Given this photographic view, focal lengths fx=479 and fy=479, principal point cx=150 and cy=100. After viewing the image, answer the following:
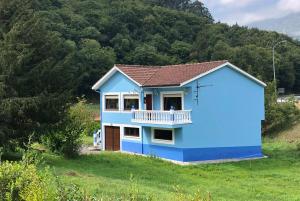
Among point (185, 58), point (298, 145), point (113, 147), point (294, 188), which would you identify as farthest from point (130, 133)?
point (185, 58)

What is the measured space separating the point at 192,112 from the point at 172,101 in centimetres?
206

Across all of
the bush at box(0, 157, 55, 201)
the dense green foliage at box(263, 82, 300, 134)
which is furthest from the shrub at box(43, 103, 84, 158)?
the dense green foliage at box(263, 82, 300, 134)

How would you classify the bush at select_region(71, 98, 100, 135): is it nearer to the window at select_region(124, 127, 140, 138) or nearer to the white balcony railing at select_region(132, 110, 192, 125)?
the window at select_region(124, 127, 140, 138)

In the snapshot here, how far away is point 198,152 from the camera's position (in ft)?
93.0

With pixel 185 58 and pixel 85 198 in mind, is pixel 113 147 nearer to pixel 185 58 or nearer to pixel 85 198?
pixel 85 198

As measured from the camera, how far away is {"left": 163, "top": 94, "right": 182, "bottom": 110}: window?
29484 mm

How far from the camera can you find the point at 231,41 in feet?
271

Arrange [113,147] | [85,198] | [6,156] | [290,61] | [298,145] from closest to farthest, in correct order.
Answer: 1. [85,198]
2. [6,156]
3. [298,145]
4. [113,147]
5. [290,61]

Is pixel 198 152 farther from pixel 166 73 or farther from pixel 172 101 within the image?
pixel 166 73

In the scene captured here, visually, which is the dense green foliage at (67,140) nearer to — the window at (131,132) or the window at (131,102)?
the window at (131,132)

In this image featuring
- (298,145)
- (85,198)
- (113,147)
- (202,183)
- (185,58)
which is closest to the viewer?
(85,198)

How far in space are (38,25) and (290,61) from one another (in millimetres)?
73855

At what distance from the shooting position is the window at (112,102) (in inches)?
1350

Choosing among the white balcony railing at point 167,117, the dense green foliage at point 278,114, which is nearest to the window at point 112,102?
the white balcony railing at point 167,117
